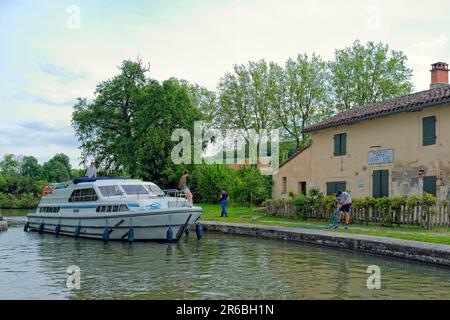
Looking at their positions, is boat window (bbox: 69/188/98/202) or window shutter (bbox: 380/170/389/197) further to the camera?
window shutter (bbox: 380/170/389/197)

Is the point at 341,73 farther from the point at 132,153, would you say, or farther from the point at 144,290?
the point at 144,290

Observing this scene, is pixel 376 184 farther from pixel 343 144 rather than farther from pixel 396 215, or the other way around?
pixel 396 215

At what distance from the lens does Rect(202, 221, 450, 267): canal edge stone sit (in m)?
14.4

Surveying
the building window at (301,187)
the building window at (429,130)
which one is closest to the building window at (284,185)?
the building window at (301,187)

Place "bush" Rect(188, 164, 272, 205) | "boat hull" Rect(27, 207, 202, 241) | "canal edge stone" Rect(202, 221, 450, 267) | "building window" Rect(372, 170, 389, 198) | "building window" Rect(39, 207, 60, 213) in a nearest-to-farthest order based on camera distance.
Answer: "canal edge stone" Rect(202, 221, 450, 267), "boat hull" Rect(27, 207, 202, 241), "building window" Rect(372, 170, 389, 198), "building window" Rect(39, 207, 60, 213), "bush" Rect(188, 164, 272, 205)

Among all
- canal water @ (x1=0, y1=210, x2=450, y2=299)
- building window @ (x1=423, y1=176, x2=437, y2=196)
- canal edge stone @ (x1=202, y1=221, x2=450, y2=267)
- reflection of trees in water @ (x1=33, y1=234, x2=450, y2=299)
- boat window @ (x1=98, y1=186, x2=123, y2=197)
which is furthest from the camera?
building window @ (x1=423, y1=176, x2=437, y2=196)

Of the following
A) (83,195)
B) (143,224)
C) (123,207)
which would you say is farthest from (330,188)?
(83,195)

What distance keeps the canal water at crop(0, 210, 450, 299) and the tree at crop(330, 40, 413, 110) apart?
1338 inches

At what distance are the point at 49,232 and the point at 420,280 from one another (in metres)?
19.9

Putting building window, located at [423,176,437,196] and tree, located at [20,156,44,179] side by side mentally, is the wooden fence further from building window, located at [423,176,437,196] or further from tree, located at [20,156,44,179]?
tree, located at [20,156,44,179]

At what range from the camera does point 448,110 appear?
22.4 m

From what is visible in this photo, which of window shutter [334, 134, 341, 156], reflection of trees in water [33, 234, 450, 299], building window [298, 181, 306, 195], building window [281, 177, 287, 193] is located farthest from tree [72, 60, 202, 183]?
reflection of trees in water [33, 234, 450, 299]
